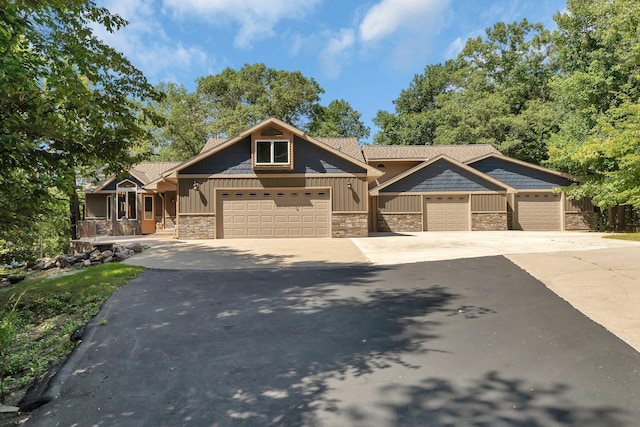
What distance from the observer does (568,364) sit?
332cm

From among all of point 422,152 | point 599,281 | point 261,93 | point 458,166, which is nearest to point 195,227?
point 458,166

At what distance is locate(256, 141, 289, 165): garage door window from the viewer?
16125 mm

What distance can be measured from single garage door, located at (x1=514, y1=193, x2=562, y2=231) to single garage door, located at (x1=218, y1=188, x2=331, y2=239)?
473 inches

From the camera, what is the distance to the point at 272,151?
16125mm

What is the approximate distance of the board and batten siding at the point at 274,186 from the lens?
16.1 m

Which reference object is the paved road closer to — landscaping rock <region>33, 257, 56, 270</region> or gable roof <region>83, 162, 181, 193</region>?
landscaping rock <region>33, 257, 56, 270</region>

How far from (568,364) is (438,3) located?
1585 cm

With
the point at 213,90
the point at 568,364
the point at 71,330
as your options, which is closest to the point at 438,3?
the point at 568,364

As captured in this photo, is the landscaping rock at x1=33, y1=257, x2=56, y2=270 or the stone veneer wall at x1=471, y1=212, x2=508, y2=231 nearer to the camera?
the landscaping rock at x1=33, y1=257, x2=56, y2=270

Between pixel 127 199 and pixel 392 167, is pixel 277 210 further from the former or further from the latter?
pixel 392 167

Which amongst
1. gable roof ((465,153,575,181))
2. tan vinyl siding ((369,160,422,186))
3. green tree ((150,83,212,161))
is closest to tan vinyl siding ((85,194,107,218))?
green tree ((150,83,212,161))

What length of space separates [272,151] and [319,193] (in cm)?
284

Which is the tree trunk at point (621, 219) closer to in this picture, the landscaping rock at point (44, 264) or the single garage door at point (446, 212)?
the single garage door at point (446, 212)

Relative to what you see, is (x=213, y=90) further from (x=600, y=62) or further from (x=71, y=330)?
(x=71, y=330)
